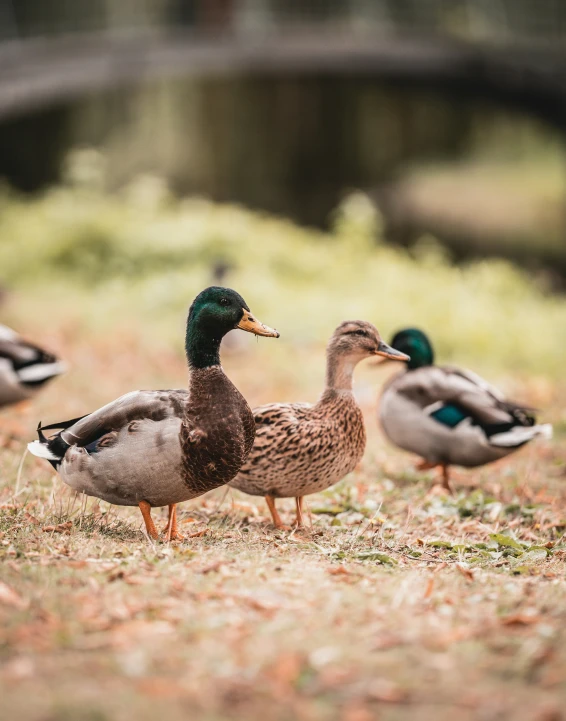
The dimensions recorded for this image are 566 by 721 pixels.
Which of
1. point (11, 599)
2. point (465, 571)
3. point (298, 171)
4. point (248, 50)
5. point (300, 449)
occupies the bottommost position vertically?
point (465, 571)

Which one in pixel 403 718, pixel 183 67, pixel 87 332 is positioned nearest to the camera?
pixel 403 718

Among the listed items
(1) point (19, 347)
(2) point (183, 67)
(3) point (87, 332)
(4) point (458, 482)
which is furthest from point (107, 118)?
(4) point (458, 482)

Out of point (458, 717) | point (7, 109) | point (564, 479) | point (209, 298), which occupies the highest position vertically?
point (7, 109)

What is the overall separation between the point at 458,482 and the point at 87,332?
5.11 meters

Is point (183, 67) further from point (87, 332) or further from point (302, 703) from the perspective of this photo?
point (302, 703)

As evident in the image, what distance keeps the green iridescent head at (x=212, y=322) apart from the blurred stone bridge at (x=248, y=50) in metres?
10.8

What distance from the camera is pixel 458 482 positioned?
5809 mm

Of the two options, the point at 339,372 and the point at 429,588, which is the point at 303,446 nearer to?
the point at 339,372

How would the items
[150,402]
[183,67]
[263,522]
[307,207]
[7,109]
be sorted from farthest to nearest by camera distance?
1. [307,207]
2. [183,67]
3. [7,109]
4. [263,522]
5. [150,402]

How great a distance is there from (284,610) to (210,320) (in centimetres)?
129

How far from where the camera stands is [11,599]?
118 inches

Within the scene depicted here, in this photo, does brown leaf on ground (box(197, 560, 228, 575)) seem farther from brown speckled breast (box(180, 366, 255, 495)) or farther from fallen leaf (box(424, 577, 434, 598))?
fallen leaf (box(424, 577, 434, 598))

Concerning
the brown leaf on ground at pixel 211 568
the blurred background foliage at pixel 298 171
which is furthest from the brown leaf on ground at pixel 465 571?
the blurred background foliage at pixel 298 171

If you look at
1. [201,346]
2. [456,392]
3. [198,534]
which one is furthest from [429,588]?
[456,392]
